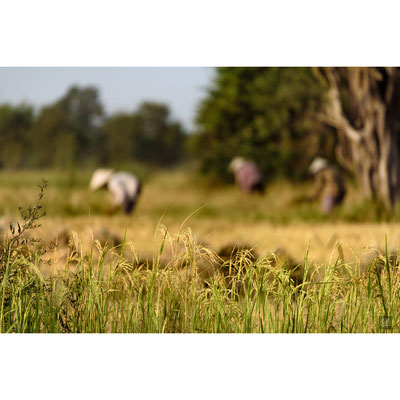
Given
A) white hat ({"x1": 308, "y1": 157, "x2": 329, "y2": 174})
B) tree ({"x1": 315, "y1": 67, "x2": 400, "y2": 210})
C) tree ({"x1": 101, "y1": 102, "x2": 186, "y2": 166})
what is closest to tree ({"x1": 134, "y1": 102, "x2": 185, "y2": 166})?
tree ({"x1": 101, "y1": 102, "x2": 186, "y2": 166})

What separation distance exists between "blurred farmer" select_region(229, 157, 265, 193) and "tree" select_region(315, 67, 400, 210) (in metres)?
1.19

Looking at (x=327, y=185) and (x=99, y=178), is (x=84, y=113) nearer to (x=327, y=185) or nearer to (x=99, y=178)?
(x=99, y=178)

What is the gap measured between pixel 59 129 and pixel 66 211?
812 mm

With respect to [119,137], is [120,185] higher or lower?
lower

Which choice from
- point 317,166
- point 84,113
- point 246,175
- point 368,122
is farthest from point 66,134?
point 368,122

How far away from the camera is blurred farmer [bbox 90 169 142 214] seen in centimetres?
567

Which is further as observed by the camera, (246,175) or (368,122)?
(368,122)

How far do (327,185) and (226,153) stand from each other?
1206 millimetres

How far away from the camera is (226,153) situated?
616 centimetres

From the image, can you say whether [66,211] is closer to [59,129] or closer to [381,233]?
[59,129]

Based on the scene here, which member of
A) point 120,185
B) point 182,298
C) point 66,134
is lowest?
point 182,298

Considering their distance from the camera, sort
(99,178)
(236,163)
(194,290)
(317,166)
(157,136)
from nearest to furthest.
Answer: (194,290), (157,136), (99,178), (236,163), (317,166)

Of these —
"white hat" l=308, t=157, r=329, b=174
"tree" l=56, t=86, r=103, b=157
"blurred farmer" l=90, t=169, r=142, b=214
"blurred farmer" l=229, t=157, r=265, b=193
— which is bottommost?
"blurred farmer" l=90, t=169, r=142, b=214

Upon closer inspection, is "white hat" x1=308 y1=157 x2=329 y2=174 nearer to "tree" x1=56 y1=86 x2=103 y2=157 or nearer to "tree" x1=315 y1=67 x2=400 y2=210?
"tree" x1=315 y1=67 x2=400 y2=210
